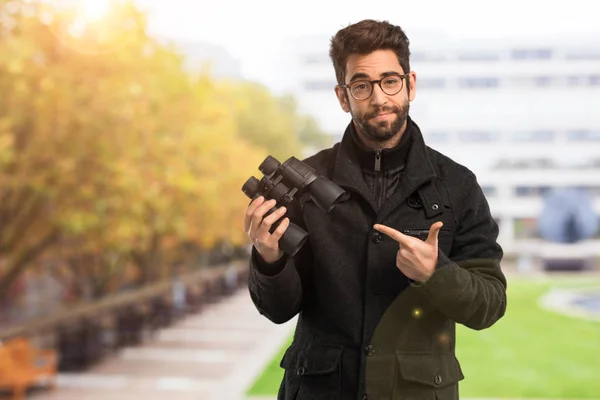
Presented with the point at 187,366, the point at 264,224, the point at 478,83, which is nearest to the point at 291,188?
the point at 264,224

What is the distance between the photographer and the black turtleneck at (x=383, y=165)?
1513 millimetres

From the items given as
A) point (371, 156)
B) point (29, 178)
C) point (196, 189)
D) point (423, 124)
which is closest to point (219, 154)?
point (196, 189)

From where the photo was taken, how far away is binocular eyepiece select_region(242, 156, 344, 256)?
138 centimetres

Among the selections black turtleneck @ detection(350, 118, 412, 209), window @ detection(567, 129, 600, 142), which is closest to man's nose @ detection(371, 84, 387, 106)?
black turtleneck @ detection(350, 118, 412, 209)

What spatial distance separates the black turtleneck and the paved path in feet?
21.0

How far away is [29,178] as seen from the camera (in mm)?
7270

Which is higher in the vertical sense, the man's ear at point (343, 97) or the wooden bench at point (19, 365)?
the man's ear at point (343, 97)

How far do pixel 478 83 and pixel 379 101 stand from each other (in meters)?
33.1

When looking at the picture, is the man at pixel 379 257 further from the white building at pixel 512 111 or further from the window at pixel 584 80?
A: the window at pixel 584 80

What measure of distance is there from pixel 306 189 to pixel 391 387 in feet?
1.31

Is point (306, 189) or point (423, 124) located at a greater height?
point (423, 124)

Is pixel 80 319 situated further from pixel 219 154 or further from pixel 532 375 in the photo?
pixel 532 375

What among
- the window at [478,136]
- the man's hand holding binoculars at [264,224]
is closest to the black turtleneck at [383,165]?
the man's hand holding binoculars at [264,224]

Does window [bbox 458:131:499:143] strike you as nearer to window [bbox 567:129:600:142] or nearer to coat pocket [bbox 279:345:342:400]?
window [bbox 567:129:600:142]
